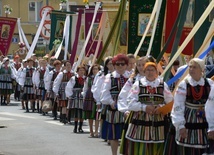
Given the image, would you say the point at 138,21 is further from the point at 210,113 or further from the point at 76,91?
the point at 210,113

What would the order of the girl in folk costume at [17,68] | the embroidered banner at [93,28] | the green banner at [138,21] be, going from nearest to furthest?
the green banner at [138,21], the embroidered banner at [93,28], the girl in folk costume at [17,68]

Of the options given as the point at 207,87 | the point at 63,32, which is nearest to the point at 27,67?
the point at 63,32

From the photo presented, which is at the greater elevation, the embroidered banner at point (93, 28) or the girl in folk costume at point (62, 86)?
the embroidered banner at point (93, 28)

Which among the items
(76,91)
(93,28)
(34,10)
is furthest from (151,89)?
(34,10)

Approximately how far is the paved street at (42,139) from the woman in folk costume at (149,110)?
3.38 meters

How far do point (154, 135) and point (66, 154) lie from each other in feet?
11.6

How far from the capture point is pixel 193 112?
29.8ft

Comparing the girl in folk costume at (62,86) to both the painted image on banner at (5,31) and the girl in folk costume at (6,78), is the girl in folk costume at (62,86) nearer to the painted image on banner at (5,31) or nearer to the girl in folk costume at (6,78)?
the girl in folk costume at (6,78)

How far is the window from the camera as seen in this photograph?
6384cm

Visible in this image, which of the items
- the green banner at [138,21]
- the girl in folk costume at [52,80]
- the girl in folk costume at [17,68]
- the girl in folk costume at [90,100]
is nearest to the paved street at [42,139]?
the girl in folk costume at [90,100]

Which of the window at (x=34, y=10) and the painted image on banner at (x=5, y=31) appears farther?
the window at (x=34, y=10)

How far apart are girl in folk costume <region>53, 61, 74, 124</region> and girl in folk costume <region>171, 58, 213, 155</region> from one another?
1075 cm

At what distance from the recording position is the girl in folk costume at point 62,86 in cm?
1981

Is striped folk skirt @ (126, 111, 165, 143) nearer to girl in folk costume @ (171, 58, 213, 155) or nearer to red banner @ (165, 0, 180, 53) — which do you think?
girl in folk costume @ (171, 58, 213, 155)
